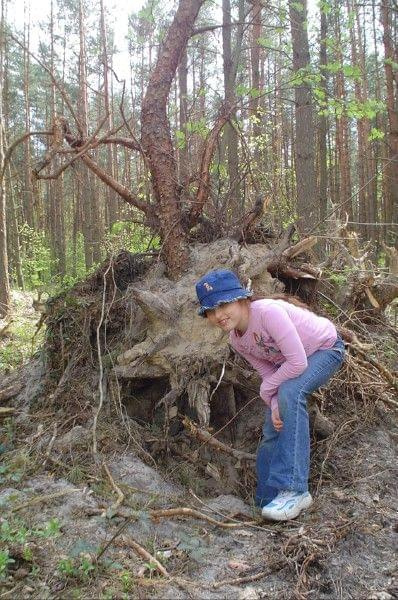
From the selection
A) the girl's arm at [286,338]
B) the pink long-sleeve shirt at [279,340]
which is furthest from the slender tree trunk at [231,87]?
the girl's arm at [286,338]

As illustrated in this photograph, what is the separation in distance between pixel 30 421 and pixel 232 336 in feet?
6.85

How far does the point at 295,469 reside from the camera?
3.05 metres

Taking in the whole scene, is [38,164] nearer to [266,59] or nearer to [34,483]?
[34,483]

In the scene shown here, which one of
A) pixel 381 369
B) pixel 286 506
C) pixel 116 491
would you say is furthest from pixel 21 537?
pixel 381 369

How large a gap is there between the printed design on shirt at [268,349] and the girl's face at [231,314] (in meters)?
0.13

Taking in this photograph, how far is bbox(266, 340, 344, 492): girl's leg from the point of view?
3.05m

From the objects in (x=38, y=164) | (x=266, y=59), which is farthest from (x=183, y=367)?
(x=266, y=59)

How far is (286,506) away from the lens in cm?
298

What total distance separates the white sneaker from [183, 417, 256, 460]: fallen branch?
715mm

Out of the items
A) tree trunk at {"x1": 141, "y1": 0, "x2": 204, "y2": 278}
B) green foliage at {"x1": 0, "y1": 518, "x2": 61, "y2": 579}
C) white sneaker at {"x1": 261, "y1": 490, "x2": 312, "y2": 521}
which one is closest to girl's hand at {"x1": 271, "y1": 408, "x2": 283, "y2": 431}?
white sneaker at {"x1": 261, "y1": 490, "x2": 312, "y2": 521}

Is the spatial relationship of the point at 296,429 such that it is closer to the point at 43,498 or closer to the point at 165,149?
the point at 43,498

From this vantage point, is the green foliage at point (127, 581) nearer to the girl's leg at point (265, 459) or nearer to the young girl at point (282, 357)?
the young girl at point (282, 357)

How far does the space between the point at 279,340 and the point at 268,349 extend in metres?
0.19

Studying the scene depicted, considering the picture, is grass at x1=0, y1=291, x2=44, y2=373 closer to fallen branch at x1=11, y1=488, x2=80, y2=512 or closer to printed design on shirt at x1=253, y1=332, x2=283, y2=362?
fallen branch at x1=11, y1=488, x2=80, y2=512
